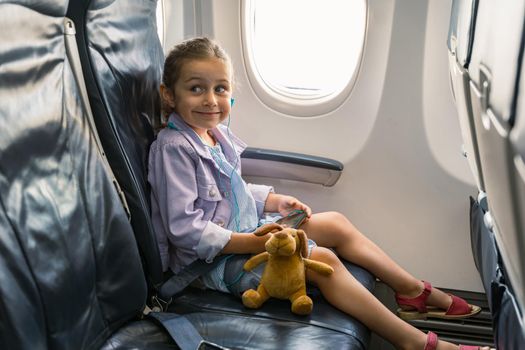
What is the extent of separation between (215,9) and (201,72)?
2.75 feet

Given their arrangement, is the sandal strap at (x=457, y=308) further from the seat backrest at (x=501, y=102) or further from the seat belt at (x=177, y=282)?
the seat backrest at (x=501, y=102)

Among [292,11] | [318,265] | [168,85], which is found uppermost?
[292,11]

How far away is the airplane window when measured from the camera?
280 centimetres

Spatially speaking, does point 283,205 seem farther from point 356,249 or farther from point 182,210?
point 182,210

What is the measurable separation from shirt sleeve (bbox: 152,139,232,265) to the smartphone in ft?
0.82

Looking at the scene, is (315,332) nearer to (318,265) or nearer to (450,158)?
(318,265)

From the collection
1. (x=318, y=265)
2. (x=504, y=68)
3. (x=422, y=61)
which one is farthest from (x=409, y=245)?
(x=504, y=68)

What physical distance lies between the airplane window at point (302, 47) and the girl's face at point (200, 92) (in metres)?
0.76

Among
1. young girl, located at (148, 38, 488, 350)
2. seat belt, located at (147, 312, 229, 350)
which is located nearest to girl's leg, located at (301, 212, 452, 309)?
young girl, located at (148, 38, 488, 350)

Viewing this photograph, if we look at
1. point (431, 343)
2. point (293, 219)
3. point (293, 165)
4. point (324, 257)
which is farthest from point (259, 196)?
point (431, 343)

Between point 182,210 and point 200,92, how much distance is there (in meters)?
0.43

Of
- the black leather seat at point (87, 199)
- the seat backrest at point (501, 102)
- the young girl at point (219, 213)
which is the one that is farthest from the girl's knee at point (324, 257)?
the seat backrest at point (501, 102)

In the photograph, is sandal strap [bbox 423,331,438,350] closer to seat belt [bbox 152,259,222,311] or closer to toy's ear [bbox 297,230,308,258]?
toy's ear [bbox 297,230,308,258]

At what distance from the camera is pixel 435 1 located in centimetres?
254
